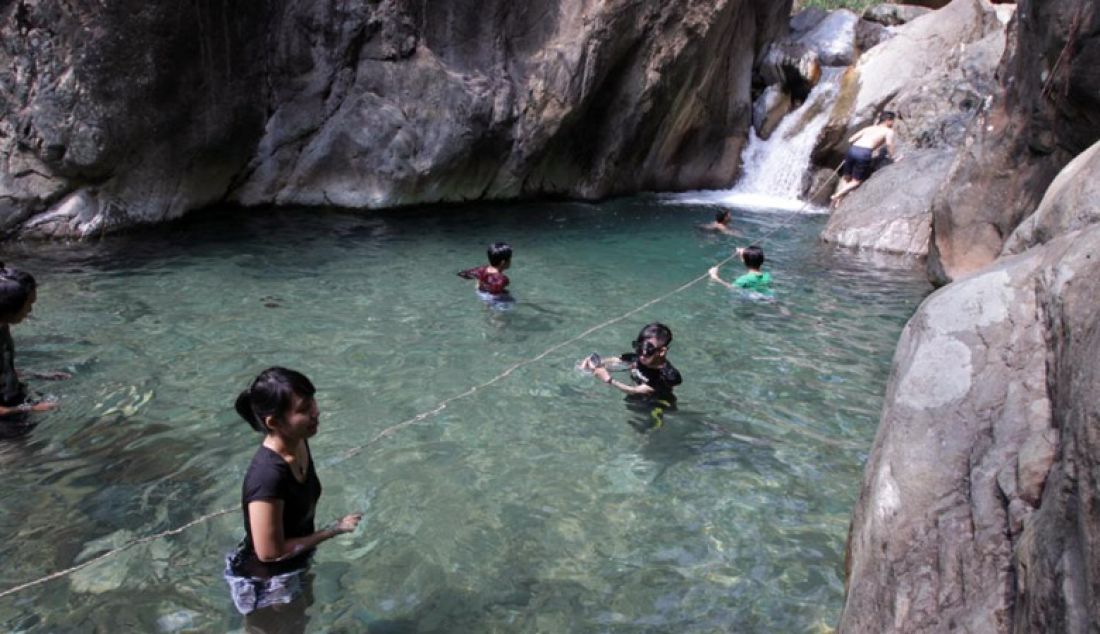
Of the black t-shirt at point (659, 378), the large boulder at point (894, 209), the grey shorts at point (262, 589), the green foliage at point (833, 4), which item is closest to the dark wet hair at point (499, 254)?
the black t-shirt at point (659, 378)

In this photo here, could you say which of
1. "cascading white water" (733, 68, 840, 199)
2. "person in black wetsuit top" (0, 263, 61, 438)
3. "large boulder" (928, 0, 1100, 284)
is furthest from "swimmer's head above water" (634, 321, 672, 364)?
"cascading white water" (733, 68, 840, 199)

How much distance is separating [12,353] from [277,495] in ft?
9.73

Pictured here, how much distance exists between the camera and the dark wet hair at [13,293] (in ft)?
13.8

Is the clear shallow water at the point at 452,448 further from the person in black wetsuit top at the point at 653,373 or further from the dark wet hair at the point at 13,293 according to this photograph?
the dark wet hair at the point at 13,293

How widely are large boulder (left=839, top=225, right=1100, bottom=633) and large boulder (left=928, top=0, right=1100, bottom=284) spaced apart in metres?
4.51

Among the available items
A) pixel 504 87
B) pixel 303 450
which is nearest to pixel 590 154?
pixel 504 87

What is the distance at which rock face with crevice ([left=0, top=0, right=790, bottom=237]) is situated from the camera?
410 inches

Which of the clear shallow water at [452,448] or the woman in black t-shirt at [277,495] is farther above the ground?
the woman in black t-shirt at [277,495]

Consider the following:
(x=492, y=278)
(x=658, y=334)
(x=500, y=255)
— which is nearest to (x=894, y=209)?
(x=492, y=278)

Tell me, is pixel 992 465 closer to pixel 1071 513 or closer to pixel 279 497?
pixel 1071 513

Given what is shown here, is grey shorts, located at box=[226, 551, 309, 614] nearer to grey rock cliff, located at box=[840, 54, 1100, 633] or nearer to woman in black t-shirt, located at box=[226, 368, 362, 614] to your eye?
woman in black t-shirt, located at box=[226, 368, 362, 614]

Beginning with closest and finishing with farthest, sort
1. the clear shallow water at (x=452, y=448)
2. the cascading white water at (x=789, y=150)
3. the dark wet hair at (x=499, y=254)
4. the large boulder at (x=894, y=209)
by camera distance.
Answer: the clear shallow water at (x=452, y=448), the dark wet hair at (x=499, y=254), the large boulder at (x=894, y=209), the cascading white water at (x=789, y=150)

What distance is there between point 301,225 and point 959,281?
34.8 feet

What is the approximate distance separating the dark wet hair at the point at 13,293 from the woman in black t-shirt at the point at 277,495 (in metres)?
2.32
